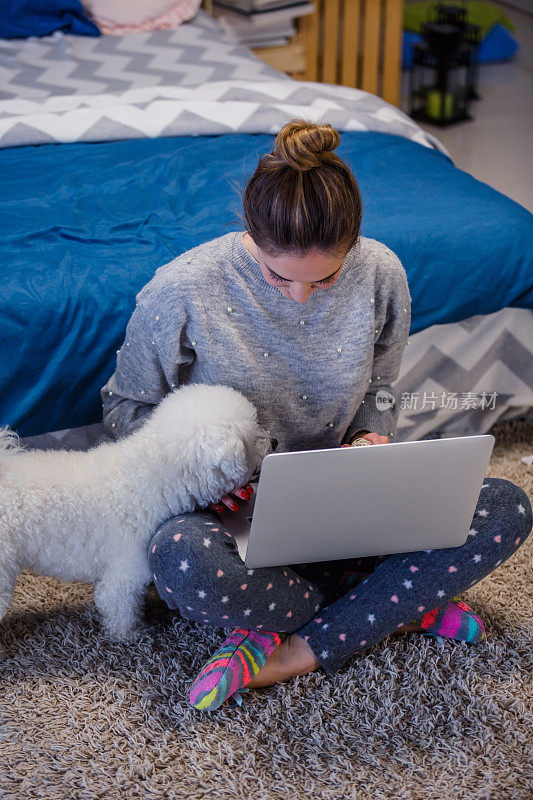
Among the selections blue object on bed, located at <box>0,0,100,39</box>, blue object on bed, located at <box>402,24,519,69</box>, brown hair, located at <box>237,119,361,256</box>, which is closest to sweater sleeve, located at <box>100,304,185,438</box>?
brown hair, located at <box>237,119,361,256</box>

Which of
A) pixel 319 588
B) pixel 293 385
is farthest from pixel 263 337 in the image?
pixel 319 588

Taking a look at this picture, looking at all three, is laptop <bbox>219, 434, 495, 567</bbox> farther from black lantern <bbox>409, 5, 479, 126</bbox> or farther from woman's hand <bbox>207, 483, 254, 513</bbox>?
black lantern <bbox>409, 5, 479, 126</bbox>

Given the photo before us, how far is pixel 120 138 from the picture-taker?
207cm

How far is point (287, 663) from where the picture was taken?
123 cm

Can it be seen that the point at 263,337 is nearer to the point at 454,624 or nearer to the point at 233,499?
the point at 233,499

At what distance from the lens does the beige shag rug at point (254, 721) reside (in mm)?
1078

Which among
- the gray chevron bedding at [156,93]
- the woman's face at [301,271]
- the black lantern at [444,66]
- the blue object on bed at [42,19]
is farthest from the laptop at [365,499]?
the black lantern at [444,66]

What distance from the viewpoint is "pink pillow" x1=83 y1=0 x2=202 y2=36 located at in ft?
8.96

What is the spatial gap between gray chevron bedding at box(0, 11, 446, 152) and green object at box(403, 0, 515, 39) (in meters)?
2.16

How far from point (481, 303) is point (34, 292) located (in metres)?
0.94

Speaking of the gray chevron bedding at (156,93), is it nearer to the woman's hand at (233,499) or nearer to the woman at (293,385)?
the woman at (293,385)

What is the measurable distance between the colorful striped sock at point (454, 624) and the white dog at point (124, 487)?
15.8 inches

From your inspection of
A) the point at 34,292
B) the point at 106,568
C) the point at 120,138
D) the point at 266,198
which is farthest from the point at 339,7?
the point at 106,568

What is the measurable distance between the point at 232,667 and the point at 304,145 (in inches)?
29.1
